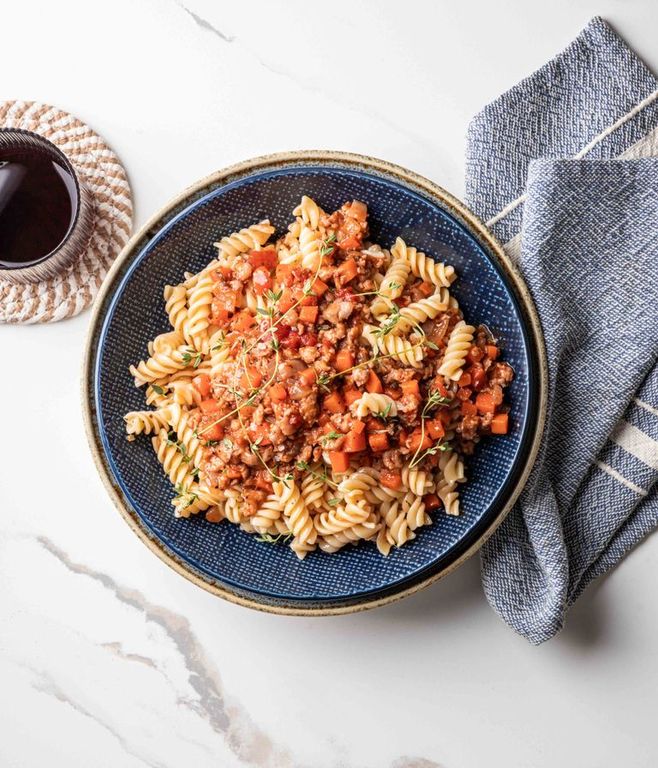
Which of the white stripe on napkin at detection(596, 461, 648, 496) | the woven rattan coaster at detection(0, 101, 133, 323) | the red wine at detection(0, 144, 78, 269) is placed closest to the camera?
the white stripe on napkin at detection(596, 461, 648, 496)

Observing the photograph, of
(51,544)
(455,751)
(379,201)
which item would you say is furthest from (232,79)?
(455,751)

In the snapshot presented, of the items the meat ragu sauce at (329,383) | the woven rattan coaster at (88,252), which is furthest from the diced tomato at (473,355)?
the woven rattan coaster at (88,252)

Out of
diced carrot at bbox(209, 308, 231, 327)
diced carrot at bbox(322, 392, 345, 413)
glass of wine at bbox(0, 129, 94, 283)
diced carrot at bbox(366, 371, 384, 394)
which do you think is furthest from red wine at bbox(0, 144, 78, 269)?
diced carrot at bbox(366, 371, 384, 394)

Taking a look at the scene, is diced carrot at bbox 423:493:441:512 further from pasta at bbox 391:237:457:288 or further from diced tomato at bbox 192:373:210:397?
diced tomato at bbox 192:373:210:397

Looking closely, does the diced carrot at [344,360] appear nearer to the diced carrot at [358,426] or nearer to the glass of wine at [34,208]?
the diced carrot at [358,426]

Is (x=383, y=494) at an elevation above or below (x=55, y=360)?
above

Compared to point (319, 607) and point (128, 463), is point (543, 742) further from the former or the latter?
point (128, 463)

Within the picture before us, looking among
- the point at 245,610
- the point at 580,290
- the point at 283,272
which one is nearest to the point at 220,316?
the point at 283,272
